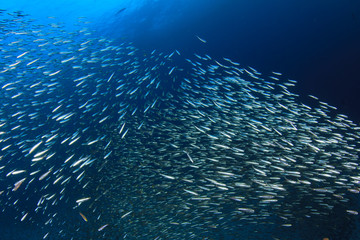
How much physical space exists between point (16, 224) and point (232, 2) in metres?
24.5

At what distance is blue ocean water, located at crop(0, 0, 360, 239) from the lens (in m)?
13.9

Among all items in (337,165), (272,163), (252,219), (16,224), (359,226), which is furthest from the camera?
(16,224)

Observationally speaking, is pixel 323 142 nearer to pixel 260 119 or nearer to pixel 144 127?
pixel 260 119

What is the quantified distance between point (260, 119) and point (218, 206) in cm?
465

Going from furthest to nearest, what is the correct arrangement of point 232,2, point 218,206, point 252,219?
point 232,2
point 252,219
point 218,206

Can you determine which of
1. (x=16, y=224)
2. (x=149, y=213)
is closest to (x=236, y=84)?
(x=149, y=213)

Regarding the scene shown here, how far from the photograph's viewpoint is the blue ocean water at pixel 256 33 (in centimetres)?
1391

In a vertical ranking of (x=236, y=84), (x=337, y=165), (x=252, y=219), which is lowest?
(x=252, y=219)

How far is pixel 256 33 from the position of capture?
15883mm

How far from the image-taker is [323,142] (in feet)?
31.2

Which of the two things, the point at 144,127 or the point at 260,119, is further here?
the point at 144,127

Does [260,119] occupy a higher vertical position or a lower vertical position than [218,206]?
higher

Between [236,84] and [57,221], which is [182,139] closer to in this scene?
[236,84]

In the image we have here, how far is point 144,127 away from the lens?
10.7 meters
